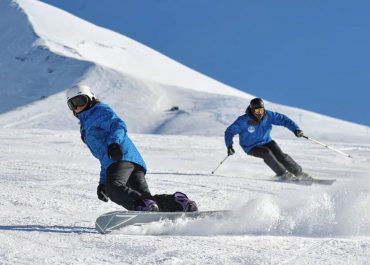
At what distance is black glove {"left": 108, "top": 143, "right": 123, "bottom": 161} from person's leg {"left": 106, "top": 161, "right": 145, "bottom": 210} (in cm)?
30

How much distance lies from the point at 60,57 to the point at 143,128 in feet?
143

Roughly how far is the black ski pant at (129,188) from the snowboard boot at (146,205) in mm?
33

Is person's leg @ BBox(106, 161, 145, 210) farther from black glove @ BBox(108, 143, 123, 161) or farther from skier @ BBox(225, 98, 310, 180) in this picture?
skier @ BBox(225, 98, 310, 180)

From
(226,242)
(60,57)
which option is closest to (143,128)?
(60,57)

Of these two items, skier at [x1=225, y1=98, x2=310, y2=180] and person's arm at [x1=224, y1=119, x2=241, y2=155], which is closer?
skier at [x1=225, y1=98, x2=310, y2=180]

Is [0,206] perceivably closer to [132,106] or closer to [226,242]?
[226,242]

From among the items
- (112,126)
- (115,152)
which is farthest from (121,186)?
(112,126)

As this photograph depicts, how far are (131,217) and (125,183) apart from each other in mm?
440

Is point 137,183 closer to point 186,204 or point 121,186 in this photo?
point 121,186

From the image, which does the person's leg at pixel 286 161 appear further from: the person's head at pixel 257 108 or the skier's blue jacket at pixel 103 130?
the skier's blue jacket at pixel 103 130

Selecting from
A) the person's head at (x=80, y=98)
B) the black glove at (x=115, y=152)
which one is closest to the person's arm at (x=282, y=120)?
the person's head at (x=80, y=98)

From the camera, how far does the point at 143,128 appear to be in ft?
191

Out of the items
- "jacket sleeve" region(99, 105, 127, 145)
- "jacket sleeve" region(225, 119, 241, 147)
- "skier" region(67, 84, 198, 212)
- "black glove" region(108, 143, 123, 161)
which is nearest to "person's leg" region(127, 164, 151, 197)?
"skier" region(67, 84, 198, 212)

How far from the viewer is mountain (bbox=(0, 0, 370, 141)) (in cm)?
5828
